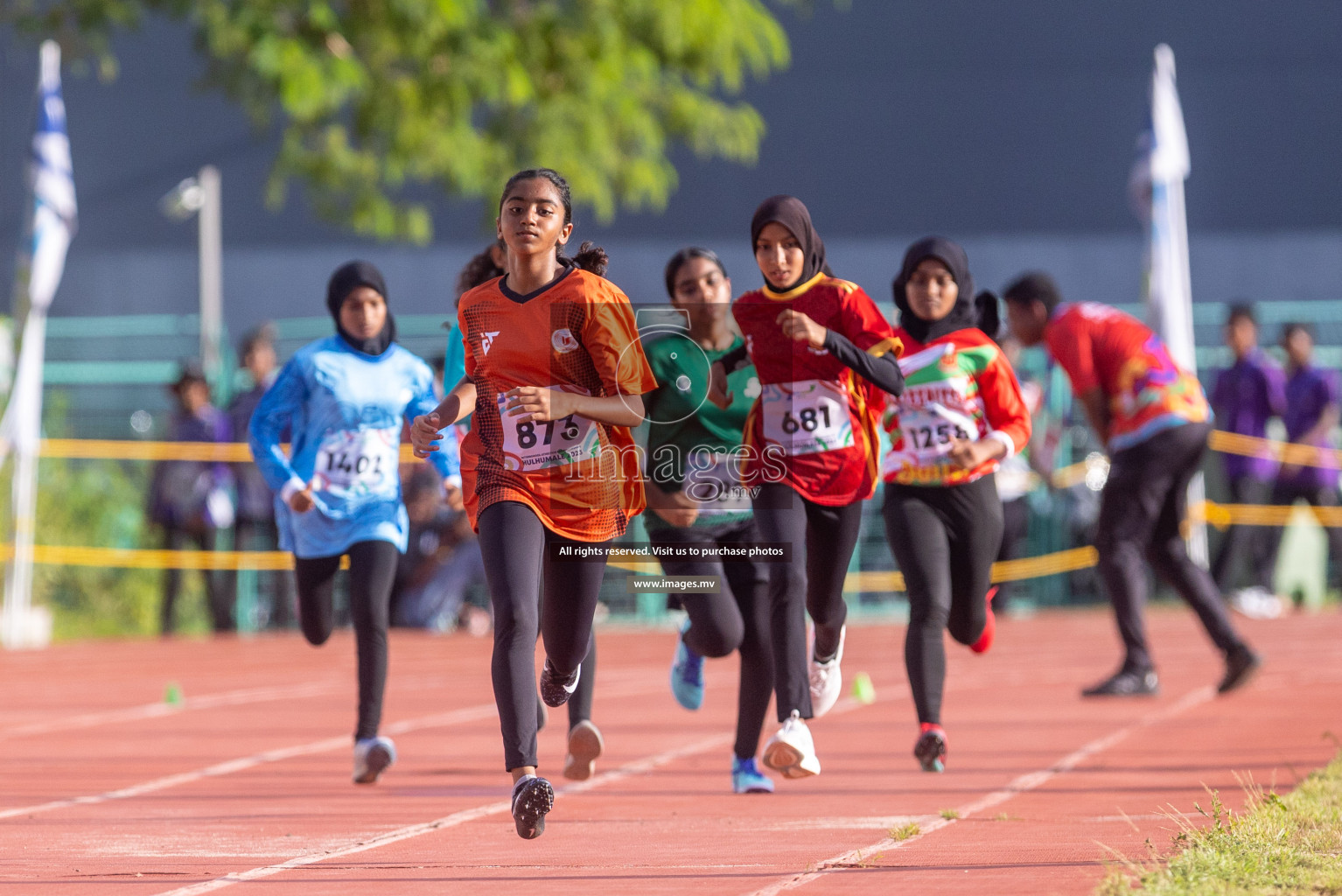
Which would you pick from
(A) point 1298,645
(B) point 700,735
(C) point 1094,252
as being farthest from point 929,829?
(C) point 1094,252

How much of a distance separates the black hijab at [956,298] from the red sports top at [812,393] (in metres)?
0.86

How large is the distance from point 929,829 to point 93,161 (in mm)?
23196

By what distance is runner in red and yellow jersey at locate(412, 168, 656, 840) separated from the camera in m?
5.92

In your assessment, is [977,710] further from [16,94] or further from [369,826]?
[16,94]

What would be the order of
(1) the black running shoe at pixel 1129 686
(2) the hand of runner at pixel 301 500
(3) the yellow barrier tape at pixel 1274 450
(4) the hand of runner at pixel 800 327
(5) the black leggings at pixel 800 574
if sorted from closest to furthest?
1. (4) the hand of runner at pixel 800 327
2. (5) the black leggings at pixel 800 574
3. (2) the hand of runner at pixel 301 500
4. (1) the black running shoe at pixel 1129 686
5. (3) the yellow barrier tape at pixel 1274 450

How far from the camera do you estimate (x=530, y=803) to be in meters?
5.61

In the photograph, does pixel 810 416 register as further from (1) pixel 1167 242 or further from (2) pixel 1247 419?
(2) pixel 1247 419

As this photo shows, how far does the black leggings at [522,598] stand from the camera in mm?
5820

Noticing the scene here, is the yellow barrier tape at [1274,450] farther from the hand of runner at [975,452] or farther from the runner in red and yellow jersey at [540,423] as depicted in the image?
the runner in red and yellow jersey at [540,423]

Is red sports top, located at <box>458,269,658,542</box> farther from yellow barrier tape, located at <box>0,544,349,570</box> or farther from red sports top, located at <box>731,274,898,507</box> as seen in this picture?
yellow barrier tape, located at <box>0,544,349,570</box>

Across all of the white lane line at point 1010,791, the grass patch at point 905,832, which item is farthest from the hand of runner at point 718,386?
the grass patch at point 905,832

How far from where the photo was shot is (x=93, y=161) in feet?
89.2

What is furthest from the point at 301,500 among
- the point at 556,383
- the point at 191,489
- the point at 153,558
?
the point at 153,558

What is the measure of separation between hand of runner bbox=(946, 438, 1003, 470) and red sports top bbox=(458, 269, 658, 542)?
1951 mm
